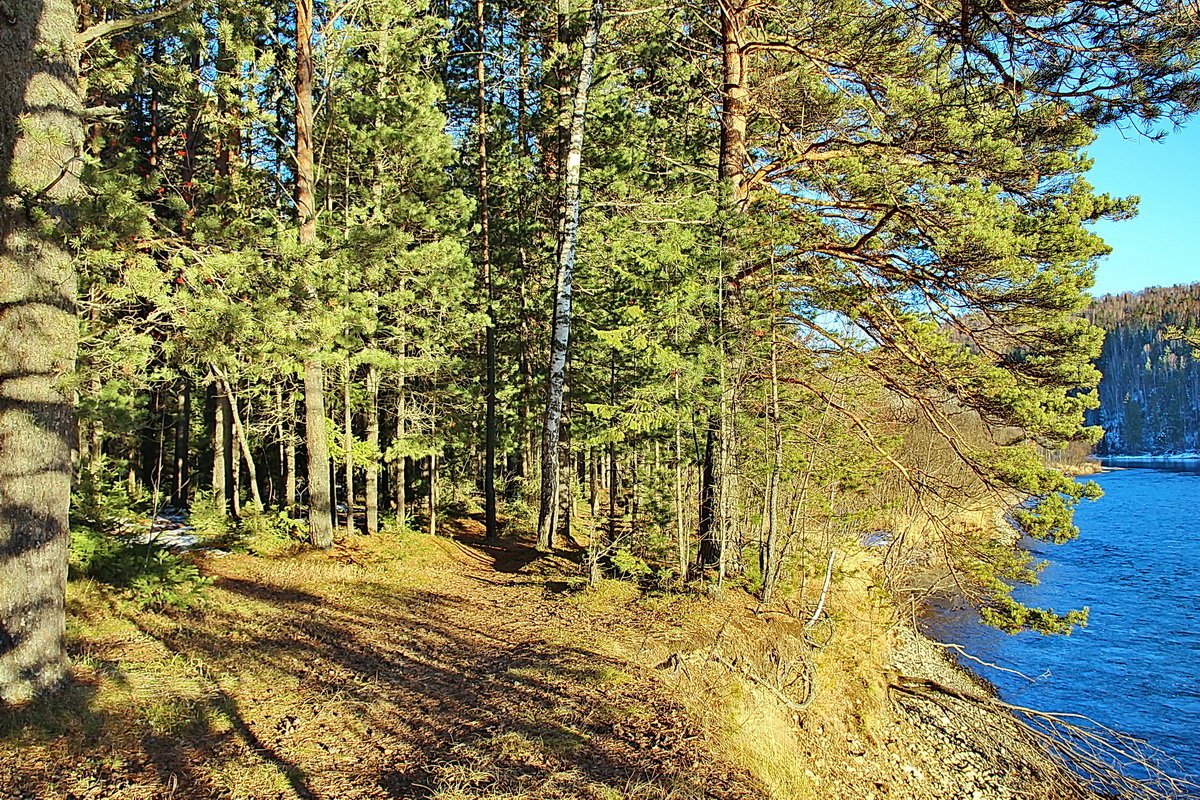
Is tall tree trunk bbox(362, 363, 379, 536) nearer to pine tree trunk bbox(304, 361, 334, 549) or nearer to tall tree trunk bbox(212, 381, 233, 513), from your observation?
pine tree trunk bbox(304, 361, 334, 549)

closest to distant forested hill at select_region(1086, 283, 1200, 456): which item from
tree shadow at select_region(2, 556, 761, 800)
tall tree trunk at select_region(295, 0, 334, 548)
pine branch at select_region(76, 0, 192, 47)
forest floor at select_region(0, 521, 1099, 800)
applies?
forest floor at select_region(0, 521, 1099, 800)

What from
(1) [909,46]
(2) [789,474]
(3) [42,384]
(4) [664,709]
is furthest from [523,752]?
(1) [909,46]

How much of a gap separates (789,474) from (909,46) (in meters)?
5.74

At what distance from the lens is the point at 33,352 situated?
4.31 metres

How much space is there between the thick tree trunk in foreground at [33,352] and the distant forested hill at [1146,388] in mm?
101426

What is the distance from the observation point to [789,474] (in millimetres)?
8172

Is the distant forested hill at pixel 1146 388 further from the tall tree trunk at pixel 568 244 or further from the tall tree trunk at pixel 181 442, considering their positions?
the tall tree trunk at pixel 181 442

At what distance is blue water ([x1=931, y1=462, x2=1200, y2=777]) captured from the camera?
1041 centimetres

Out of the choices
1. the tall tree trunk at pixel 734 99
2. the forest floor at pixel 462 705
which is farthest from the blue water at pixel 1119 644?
the tall tree trunk at pixel 734 99

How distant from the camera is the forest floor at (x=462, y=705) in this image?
390 centimetres

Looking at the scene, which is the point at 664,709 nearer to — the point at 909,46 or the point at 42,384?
the point at 42,384

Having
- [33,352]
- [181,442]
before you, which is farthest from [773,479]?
[181,442]

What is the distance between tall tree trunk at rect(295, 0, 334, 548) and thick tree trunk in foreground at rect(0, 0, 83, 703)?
14.2ft

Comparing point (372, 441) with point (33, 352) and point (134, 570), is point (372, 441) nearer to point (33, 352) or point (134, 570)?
point (134, 570)
